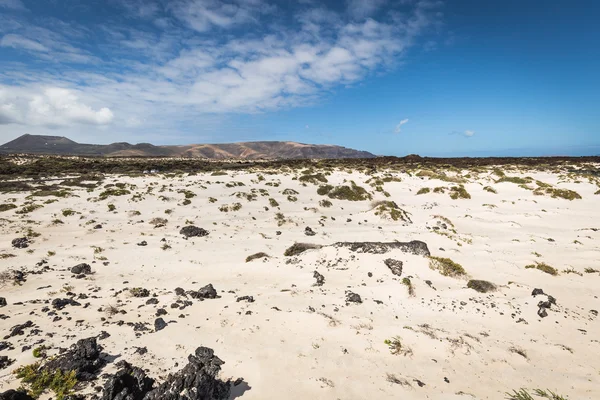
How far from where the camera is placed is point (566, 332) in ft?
22.6

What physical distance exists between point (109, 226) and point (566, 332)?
687 inches

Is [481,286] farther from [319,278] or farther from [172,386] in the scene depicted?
[172,386]

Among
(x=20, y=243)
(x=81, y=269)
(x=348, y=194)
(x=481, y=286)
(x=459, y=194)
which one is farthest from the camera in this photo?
(x=459, y=194)

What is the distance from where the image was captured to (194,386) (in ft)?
14.2

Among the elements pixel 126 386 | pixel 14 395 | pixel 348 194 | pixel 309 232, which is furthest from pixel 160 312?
pixel 348 194

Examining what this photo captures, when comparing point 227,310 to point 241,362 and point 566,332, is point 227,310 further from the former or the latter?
point 566,332

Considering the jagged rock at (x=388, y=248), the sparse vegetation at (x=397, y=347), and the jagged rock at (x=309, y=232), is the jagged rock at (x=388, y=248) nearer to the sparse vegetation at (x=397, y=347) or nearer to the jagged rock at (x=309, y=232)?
the jagged rock at (x=309, y=232)

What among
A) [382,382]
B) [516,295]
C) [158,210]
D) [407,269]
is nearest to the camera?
[382,382]

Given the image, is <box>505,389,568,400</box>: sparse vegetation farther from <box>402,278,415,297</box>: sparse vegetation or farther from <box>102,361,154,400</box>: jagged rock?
<box>102,361,154,400</box>: jagged rock

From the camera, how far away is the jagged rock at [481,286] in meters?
8.78

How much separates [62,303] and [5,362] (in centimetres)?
230

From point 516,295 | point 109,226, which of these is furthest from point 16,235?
point 516,295

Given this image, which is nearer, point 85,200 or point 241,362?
point 241,362

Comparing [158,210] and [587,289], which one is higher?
[158,210]
